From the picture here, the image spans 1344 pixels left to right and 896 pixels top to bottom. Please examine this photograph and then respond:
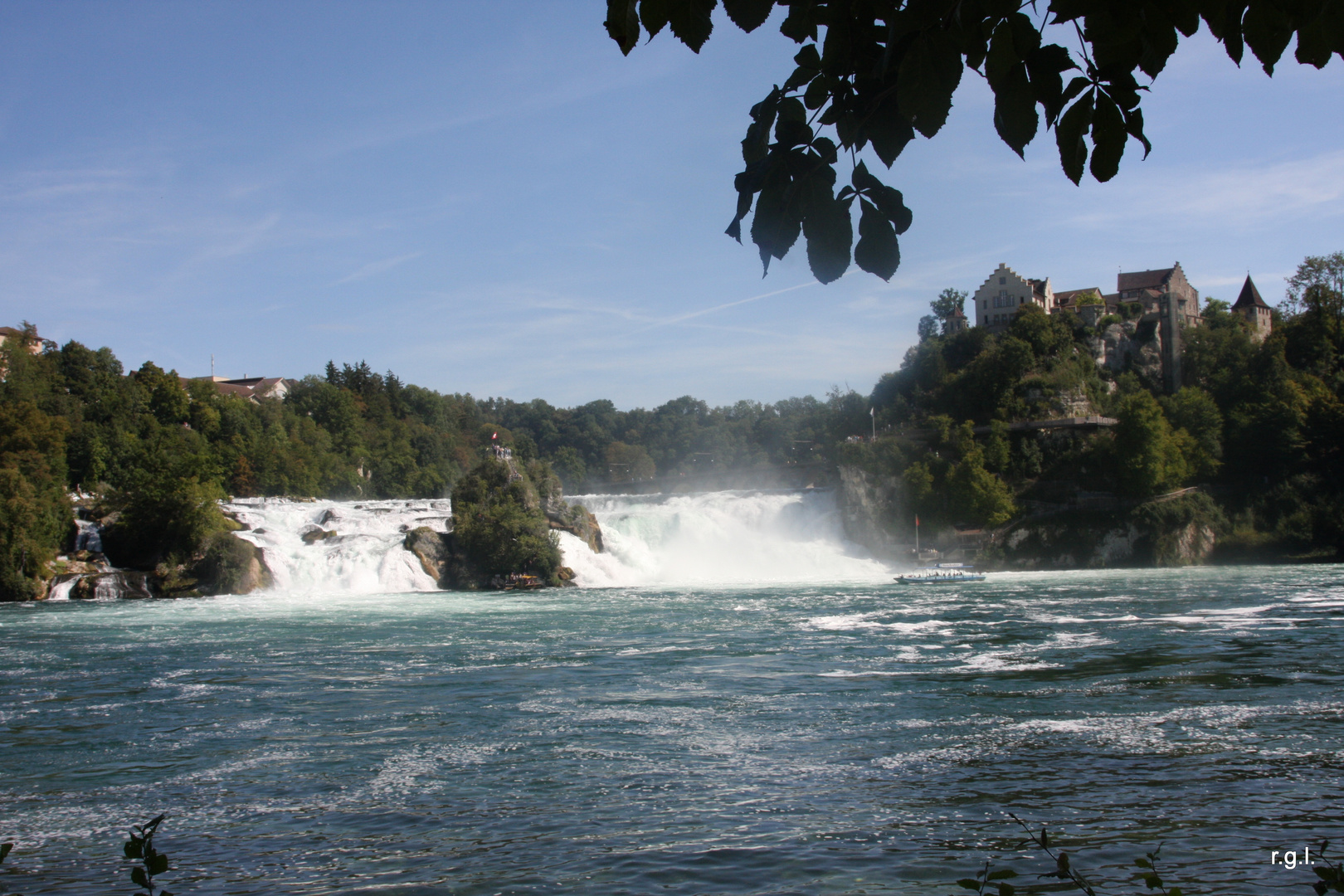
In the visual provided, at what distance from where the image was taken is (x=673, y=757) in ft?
32.8

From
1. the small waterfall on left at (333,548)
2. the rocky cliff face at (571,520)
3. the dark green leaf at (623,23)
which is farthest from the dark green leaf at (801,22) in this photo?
the rocky cliff face at (571,520)

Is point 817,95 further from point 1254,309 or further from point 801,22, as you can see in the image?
point 1254,309

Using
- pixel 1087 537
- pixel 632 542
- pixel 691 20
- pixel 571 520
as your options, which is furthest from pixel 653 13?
pixel 1087 537

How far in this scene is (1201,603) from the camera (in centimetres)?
2542

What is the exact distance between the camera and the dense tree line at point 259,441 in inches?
1387

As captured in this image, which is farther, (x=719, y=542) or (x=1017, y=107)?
(x=719, y=542)

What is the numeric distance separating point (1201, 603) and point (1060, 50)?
90.3ft

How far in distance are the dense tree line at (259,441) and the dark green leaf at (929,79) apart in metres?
37.4

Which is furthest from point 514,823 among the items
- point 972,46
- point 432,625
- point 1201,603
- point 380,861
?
point 1201,603

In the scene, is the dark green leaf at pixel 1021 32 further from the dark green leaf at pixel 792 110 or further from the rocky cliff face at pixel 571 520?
A: the rocky cliff face at pixel 571 520

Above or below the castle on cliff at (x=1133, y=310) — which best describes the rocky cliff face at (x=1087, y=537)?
below

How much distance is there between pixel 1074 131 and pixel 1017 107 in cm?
16

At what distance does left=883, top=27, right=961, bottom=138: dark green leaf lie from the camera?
2.09 m

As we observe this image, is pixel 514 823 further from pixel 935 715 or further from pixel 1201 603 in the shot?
pixel 1201 603
